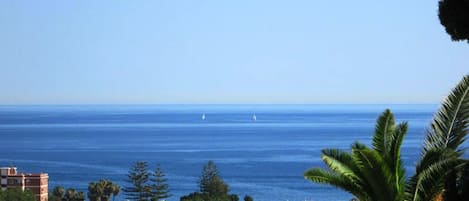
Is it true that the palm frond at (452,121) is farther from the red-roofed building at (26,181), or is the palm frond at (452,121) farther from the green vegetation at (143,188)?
the red-roofed building at (26,181)

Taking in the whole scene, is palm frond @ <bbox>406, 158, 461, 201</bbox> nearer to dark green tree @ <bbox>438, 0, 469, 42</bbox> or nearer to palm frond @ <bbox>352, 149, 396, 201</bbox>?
palm frond @ <bbox>352, 149, 396, 201</bbox>

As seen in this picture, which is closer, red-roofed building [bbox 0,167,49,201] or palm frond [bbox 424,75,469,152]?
palm frond [bbox 424,75,469,152]

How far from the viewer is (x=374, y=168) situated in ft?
23.3

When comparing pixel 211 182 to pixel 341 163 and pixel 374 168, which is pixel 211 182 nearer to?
pixel 341 163

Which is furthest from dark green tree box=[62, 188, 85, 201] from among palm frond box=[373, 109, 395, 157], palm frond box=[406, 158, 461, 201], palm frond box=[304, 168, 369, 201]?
palm frond box=[406, 158, 461, 201]

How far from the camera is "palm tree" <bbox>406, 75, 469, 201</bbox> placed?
7.04m

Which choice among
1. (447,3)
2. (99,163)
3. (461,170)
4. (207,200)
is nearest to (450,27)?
(447,3)

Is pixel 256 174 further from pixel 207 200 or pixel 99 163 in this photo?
pixel 207 200

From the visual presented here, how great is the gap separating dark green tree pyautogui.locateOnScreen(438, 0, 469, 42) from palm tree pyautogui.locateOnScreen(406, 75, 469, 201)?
3.98ft

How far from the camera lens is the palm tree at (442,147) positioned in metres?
7.04

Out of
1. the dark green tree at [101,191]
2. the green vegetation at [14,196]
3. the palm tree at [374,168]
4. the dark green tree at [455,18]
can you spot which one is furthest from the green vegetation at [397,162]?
the dark green tree at [101,191]

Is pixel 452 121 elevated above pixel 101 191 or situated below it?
below

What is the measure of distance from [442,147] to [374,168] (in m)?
0.72

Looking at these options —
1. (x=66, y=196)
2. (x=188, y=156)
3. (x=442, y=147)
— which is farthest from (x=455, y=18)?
(x=188, y=156)
